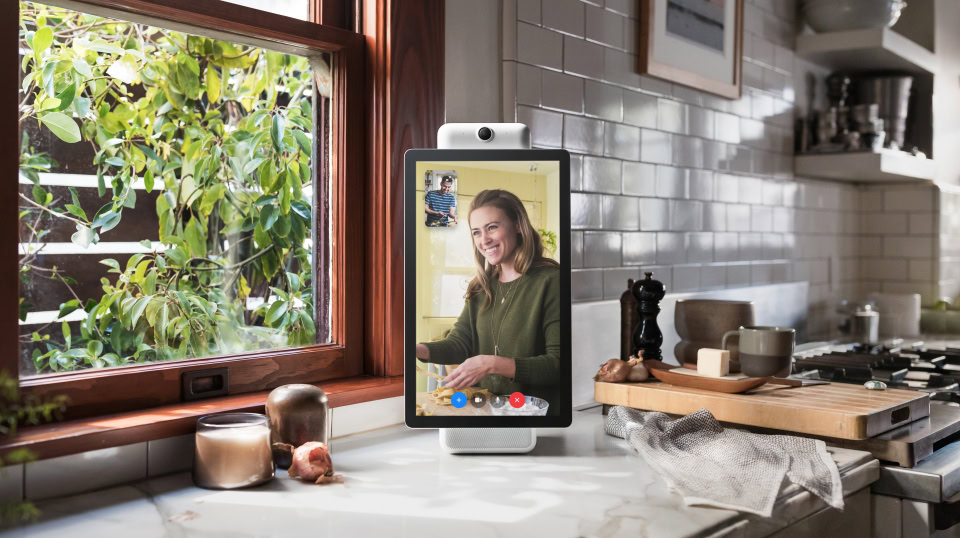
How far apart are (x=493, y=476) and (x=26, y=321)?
0.70 metres

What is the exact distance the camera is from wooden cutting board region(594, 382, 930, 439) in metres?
1.36

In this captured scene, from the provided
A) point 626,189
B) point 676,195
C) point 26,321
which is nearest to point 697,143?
point 676,195

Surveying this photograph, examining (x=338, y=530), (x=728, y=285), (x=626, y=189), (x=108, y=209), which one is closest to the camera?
(x=338, y=530)

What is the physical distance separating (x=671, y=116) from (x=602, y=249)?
1.57 ft

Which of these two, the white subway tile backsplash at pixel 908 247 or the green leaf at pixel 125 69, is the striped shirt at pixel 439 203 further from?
the white subway tile backsplash at pixel 908 247

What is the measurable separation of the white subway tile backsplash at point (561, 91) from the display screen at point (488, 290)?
52 cm

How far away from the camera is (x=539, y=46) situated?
1840 mm

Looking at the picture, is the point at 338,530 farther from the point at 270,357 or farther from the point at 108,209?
the point at 108,209

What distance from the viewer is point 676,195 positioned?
7.59 ft

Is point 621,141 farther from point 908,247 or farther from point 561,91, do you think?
point 908,247

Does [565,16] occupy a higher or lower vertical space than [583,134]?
higher

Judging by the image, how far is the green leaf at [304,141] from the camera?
156cm

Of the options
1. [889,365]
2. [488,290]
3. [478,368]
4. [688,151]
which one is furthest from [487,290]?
[889,365]

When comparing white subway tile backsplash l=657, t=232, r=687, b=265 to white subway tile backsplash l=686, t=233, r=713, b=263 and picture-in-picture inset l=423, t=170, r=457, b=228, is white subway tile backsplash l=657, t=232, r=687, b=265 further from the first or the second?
picture-in-picture inset l=423, t=170, r=457, b=228
